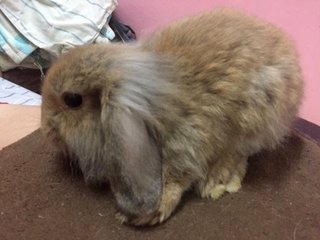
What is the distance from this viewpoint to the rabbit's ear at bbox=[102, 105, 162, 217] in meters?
1.01

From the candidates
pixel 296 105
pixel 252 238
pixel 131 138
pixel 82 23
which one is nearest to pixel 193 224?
pixel 252 238

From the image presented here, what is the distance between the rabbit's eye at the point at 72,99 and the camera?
3.44ft

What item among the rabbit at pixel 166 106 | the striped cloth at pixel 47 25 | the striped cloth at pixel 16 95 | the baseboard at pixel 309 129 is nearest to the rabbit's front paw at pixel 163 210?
the rabbit at pixel 166 106

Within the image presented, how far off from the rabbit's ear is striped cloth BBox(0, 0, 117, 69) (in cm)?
88

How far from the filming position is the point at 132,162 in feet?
3.39

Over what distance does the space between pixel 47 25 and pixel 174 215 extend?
100 cm

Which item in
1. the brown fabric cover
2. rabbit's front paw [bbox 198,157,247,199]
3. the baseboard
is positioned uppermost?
rabbit's front paw [bbox 198,157,247,199]

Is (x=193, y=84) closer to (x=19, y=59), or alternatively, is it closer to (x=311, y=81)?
(x=311, y=81)

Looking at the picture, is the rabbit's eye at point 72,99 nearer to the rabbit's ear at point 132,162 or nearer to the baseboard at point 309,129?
the rabbit's ear at point 132,162

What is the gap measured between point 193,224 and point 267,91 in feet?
1.11

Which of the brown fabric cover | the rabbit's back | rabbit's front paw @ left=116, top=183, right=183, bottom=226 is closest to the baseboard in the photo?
the brown fabric cover

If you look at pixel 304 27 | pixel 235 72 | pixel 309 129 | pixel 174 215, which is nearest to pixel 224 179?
pixel 174 215

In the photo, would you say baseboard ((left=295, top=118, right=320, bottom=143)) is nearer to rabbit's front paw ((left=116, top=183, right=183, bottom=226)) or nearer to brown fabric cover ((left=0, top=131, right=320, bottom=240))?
brown fabric cover ((left=0, top=131, right=320, bottom=240))

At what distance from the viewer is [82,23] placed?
186 cm
